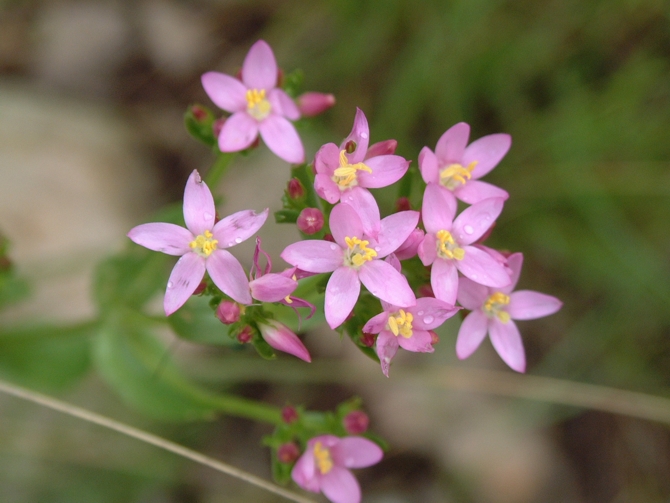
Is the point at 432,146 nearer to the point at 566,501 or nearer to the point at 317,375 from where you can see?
the point at 317,375

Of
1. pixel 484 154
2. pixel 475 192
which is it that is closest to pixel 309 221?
pixel 475 192

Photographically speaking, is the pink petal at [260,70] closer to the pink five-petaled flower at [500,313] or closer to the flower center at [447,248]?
the flower center at [447,248]

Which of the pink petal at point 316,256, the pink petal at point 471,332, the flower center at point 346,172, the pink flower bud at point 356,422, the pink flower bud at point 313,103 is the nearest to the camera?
the pink petal at point 316,256

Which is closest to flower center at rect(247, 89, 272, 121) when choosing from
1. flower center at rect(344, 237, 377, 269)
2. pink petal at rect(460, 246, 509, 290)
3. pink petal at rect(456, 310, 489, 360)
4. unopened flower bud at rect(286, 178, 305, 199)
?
unopened flower bud at rect(286, 178, 305, 199)

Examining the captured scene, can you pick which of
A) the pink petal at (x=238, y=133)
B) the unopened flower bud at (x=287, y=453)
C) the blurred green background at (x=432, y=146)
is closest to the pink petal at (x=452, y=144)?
the pink petal at (x=238, y=133)

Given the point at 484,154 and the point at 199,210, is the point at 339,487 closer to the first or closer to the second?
the point at 199,210

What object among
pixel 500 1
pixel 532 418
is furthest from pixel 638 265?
pixel 500 1
